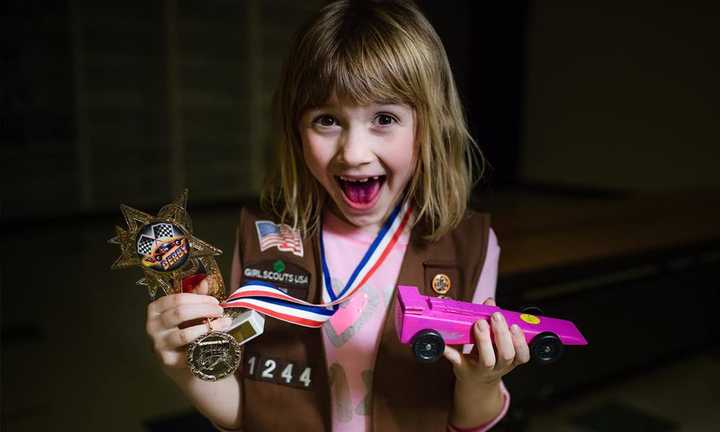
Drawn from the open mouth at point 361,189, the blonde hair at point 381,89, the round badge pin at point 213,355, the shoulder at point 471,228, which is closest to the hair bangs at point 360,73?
the blonde hair at point 381,89

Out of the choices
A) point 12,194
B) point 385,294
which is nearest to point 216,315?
point 385,294

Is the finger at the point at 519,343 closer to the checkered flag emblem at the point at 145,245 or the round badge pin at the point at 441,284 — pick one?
the round badge pin at the point at 441,284

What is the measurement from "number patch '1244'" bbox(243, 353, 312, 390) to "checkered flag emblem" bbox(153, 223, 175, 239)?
0.26 m

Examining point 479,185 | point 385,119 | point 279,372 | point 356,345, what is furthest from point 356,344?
point 479,185

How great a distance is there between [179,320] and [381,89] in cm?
38

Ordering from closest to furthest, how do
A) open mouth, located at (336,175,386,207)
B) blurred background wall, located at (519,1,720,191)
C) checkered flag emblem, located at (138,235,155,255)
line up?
1. checkered flag emblem, located at (138,235,155,255)
2. open mouth, located at (336,175,386,207)
3. blurred background wall, located at (519,1,720,191)

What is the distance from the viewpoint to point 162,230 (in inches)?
29.2

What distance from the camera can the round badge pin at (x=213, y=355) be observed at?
753mm

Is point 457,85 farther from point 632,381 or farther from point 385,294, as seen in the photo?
point 632,381

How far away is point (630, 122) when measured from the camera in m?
6.62

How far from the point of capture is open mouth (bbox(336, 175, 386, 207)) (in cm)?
87

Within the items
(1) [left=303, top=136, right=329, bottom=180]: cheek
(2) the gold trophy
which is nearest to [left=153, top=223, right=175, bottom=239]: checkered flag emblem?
(2) the gold trophy

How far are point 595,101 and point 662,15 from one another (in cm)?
113

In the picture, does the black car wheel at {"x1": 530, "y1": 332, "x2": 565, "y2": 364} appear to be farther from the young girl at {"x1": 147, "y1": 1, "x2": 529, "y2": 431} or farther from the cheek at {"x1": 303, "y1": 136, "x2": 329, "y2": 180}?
the cheek at {"x1": 303, "y1": 136, "x2": 329, "y2": 180}
